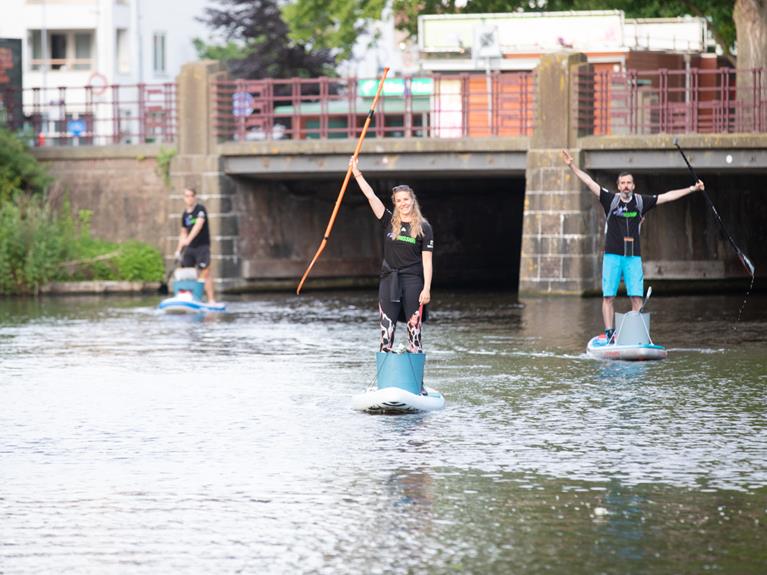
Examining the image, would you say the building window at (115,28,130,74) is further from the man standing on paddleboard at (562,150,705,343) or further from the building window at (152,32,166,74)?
the man standing on paddleboard at (562,150,705,343)

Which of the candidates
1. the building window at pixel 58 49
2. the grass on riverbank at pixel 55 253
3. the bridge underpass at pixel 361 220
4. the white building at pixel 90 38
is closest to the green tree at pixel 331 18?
the bridge underpass at pixel 361 220

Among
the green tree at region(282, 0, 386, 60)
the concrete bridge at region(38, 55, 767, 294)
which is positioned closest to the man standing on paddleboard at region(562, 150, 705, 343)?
the concrete bridge at region(38, 55, 767, 294)

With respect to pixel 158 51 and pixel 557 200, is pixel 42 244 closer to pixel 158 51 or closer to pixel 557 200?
pixel 557 200

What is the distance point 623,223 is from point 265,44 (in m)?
44.0

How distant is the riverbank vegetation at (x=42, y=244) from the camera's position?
33.8 m

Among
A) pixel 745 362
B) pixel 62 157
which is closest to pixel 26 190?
pixel 62 157

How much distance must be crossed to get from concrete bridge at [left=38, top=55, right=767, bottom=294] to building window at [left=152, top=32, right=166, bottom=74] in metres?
37.6

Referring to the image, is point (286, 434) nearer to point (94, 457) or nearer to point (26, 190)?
point (94, 457)

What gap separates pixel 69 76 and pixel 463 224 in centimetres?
3612

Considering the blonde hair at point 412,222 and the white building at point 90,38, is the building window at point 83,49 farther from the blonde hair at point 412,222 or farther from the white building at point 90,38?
the blonde hair at point 412,222

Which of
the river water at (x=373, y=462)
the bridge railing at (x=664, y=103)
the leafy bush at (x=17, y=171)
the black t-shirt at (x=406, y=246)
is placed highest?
the bridge railing at (x=664, y=103)

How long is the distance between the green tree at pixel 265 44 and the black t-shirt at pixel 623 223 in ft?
138

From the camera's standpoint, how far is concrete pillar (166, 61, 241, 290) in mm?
34469

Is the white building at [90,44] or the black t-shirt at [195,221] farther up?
the white building at [90,44]
